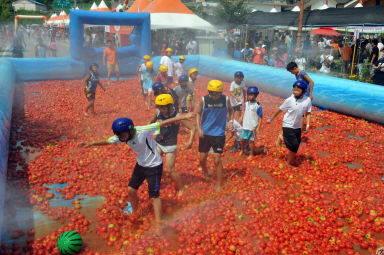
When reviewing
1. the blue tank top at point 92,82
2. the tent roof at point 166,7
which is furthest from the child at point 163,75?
the tent roof at point 166,7

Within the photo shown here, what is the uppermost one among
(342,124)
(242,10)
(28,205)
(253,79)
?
(242,10)

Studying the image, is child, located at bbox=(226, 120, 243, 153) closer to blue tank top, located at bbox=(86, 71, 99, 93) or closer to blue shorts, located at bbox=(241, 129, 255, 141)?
blue shorts, located at bbox=(241, 129, 255, 141)

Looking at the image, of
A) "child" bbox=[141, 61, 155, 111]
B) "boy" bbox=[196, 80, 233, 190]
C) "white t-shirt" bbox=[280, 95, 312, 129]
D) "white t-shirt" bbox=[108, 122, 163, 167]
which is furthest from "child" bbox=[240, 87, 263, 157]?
"child" bbox=[141, 61, 155, 111]

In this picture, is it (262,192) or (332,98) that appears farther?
(332,98)

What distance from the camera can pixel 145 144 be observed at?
16.0 ft

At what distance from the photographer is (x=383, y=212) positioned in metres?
5.89

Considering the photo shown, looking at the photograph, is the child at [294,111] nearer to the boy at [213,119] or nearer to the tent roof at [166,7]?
the boy at [213,119]

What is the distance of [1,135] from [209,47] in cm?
2728

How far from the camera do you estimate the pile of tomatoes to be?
5.03 m

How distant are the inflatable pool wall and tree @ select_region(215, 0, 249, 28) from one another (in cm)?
1627

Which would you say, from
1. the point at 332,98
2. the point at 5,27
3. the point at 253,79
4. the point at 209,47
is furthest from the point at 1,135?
the point at 5,27

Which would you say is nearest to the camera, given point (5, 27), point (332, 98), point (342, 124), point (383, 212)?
point (383, 212)

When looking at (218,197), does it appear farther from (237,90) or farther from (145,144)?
(237,90)

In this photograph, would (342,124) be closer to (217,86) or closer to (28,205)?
(217,86)
